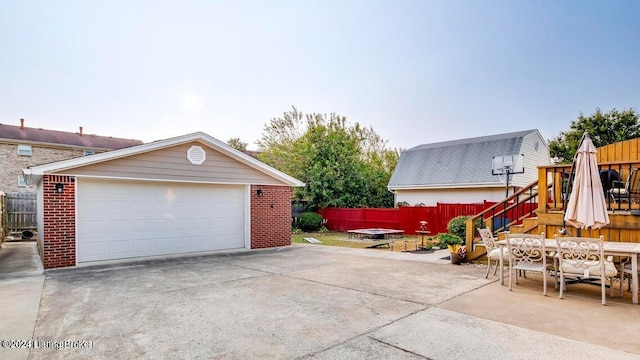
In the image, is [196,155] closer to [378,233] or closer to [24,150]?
[378,233]

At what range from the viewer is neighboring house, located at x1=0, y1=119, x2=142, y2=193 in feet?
74.9

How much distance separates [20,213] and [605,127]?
1334 inches

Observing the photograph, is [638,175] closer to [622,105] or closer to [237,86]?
[237,86]

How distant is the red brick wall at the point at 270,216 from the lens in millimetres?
11297

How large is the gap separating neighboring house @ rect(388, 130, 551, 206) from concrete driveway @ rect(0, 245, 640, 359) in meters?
12.2

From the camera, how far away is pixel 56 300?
210 inches

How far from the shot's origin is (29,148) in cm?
2372

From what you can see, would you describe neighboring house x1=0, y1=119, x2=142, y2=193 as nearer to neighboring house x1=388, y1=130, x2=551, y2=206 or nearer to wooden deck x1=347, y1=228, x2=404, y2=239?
wooden deck x1=347, y1=228, x2=404, y2=239

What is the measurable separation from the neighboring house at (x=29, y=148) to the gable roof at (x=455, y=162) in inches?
962

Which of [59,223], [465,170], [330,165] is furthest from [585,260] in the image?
[330,165]

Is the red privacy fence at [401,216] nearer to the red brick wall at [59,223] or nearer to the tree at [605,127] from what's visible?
the tree at [605,127]

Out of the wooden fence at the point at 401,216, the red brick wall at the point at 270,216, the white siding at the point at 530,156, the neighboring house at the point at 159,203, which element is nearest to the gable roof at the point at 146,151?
the neighboring house at the point at 159,203

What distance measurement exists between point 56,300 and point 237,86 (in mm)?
10553

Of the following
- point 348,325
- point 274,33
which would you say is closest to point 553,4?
point 274,33
